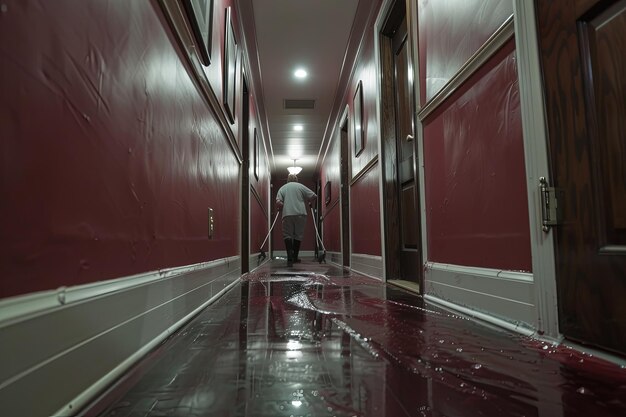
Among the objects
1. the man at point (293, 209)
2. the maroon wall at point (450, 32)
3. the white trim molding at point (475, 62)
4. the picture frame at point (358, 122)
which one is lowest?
the man at point (293, 209)

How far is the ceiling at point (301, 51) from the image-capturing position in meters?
3.48

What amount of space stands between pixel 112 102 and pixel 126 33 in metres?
0.21

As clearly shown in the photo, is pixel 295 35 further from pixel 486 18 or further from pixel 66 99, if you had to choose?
pixel 66 99

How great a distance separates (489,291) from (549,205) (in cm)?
46

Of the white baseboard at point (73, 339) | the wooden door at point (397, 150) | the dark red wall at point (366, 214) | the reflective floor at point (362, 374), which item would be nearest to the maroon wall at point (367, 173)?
the dark red wall at point (366, 214)

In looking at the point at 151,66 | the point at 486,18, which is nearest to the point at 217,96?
the point at 151,66

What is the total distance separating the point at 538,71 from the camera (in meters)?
1.20

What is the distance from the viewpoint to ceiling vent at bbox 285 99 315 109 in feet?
18.8

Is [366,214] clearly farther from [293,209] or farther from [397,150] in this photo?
[293,209]

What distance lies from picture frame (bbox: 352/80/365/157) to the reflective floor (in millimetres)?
2998

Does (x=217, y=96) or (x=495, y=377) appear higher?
(x=217, y=96)

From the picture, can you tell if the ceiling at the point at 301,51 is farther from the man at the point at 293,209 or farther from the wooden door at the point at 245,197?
the man at the point at 293,209

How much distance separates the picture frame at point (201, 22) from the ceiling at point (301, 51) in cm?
170

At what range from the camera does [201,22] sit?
1696 millimetres
